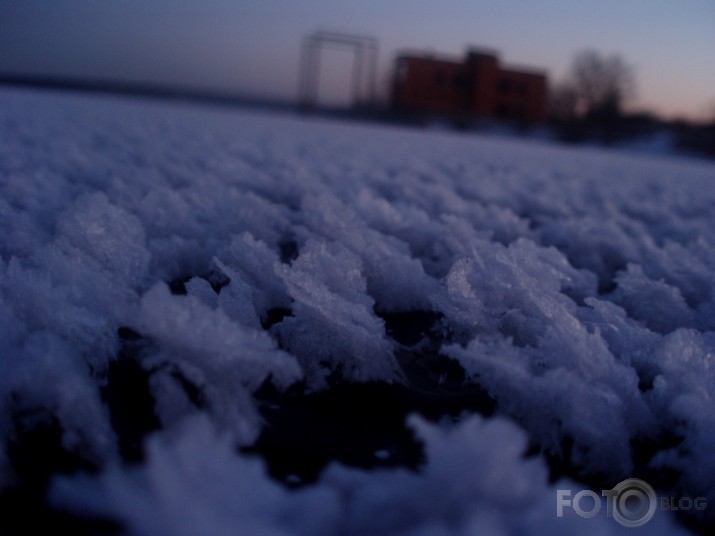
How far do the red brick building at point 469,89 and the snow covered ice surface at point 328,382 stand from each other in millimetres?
22156

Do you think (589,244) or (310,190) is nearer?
(589,244)

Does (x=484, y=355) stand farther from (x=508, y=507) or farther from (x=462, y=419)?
(x=508, y=507)

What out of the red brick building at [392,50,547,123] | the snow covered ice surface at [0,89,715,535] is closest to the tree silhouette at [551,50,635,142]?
the red brick building at [392,50,547,123]

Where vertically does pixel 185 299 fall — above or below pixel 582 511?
above

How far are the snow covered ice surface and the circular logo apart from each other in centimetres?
2

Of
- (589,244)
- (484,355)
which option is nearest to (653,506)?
(484,355)

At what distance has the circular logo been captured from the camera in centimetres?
56

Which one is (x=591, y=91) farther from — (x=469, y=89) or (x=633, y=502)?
(x=633, y=502)

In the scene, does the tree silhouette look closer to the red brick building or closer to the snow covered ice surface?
the red brick building

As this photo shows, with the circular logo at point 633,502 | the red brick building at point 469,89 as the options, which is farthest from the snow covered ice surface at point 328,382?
the red brick building at point 469,89

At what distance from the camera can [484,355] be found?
0.75m

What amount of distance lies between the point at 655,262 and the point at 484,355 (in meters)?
1.08

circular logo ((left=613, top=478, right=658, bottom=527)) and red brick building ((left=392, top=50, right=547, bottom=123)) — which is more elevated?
red brick building ((left=392, top=50, right=547, bottom=123))

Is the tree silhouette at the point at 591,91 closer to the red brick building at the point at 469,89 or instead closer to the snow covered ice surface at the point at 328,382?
the red brick building at the point at 469,89
